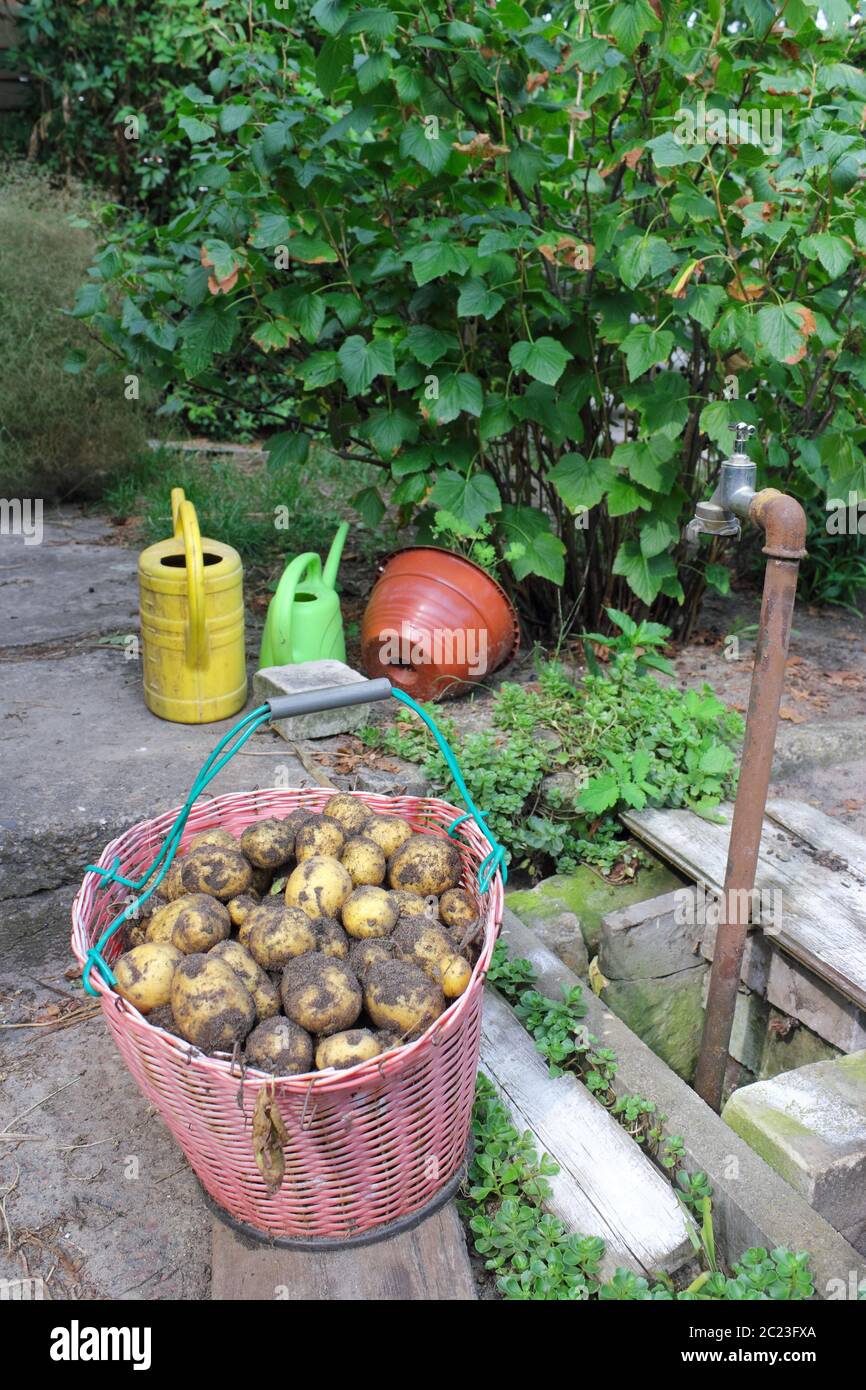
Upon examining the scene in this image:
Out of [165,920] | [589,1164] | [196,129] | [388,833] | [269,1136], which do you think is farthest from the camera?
[196,129]

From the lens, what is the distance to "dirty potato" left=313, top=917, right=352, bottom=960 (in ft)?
5.75

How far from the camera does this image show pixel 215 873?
73.2 inches

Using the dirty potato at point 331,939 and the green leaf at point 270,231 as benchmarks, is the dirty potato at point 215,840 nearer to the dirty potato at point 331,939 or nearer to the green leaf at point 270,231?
the dirty potato at point 331,939

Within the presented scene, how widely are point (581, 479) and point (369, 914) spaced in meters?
2.03

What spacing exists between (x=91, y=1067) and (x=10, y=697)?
5.22 ft

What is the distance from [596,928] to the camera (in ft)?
9.05

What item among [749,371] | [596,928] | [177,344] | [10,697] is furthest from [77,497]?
[596,928]

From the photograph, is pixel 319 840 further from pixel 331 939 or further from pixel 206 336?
pixel 206 336

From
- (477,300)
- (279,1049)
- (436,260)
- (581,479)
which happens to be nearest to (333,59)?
(436,260)

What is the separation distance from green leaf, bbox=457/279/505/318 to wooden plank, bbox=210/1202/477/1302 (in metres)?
2.38

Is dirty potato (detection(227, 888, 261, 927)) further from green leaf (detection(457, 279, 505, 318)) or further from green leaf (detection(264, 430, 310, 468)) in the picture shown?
green leaf (detection(264, 430, 310, 468))

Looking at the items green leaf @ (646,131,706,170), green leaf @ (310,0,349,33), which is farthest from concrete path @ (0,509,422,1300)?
green leaf @ (310,0,349,33)

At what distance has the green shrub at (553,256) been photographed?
9.45 ft

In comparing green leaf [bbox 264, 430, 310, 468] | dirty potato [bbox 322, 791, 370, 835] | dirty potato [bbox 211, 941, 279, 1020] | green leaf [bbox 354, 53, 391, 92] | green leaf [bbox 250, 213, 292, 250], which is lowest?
dirty potato [bbox 211, 941, 279, 1020]
